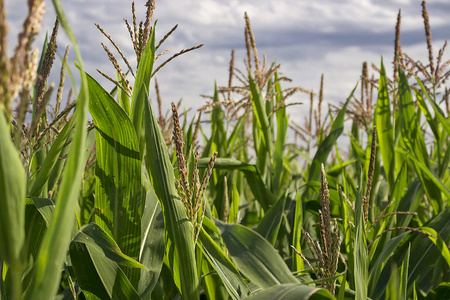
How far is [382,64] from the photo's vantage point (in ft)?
8.16

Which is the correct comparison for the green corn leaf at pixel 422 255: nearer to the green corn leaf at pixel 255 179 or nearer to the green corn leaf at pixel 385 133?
the green corn leaf at pixel 385 133

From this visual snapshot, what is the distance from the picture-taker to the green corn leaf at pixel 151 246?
1.25 meters

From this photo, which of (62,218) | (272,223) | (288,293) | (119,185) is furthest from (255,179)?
(62,218)

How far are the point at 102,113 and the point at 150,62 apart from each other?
18cm

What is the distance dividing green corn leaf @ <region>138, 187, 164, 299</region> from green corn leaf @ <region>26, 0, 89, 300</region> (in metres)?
0.60

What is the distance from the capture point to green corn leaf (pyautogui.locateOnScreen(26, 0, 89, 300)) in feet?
2.05

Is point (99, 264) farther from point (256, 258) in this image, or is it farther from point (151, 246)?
point (256, 258)

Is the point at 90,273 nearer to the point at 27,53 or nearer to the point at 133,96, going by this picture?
the point at 133,96

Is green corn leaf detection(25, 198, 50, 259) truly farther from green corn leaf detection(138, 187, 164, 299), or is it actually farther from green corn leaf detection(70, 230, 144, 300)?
green corn leaf detection(138, 187, 164, 299)

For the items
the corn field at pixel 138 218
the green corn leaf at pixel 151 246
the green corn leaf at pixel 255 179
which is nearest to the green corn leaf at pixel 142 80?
the corn field at pixel 138 218

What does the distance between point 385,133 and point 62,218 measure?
211 centimetres

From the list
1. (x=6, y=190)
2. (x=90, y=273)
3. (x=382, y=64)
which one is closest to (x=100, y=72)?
(x=90, y=273)

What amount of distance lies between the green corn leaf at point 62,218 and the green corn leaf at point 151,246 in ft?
1.97

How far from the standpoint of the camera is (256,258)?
126 cm
